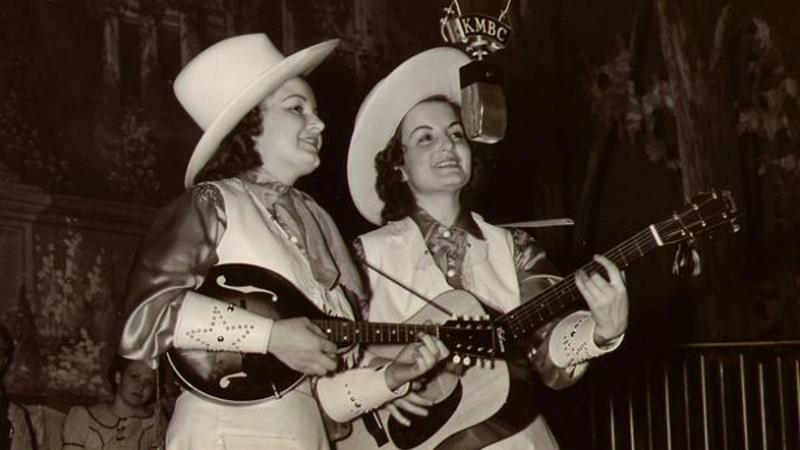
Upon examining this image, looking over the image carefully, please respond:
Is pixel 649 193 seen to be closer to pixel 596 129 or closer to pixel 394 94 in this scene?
pixel 596 129

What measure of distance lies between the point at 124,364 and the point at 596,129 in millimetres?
4089

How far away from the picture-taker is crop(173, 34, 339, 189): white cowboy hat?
13.1ft

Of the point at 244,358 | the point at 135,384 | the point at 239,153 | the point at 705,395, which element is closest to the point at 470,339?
the point at 244,358

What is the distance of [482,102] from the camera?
441 cm

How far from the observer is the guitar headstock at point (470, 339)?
406cm

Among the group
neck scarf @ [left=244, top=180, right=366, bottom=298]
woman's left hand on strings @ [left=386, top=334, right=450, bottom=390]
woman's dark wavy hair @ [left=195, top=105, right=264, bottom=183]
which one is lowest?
woman's left hand on strings @ [left=386, top=334, right=450, bottom=390]

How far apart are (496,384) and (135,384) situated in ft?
10.0

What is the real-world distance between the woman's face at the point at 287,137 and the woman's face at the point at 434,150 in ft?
1.73

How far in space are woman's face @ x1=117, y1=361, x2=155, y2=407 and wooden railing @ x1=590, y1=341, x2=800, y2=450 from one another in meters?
2.53

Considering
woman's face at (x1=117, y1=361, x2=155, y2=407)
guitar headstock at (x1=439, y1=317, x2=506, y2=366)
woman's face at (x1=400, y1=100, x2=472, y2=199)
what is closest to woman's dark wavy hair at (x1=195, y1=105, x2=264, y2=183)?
woman's face at (x1=400, y1=100, x2=472, y2=199)

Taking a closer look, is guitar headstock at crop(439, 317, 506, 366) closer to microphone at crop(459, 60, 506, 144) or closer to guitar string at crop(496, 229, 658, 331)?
guitar string at crop(496, 229, 658, 331)

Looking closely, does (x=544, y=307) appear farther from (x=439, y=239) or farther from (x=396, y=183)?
(x=396, y=183)

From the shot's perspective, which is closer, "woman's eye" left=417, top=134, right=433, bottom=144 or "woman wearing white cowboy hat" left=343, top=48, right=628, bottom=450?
"woman wearing white cowboy hat" left=343, top=48, right=628, bottom=450

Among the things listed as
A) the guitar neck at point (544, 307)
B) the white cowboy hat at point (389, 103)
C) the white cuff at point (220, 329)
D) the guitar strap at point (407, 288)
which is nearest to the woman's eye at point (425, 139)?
the white cowboy hat at point (389, 103)
